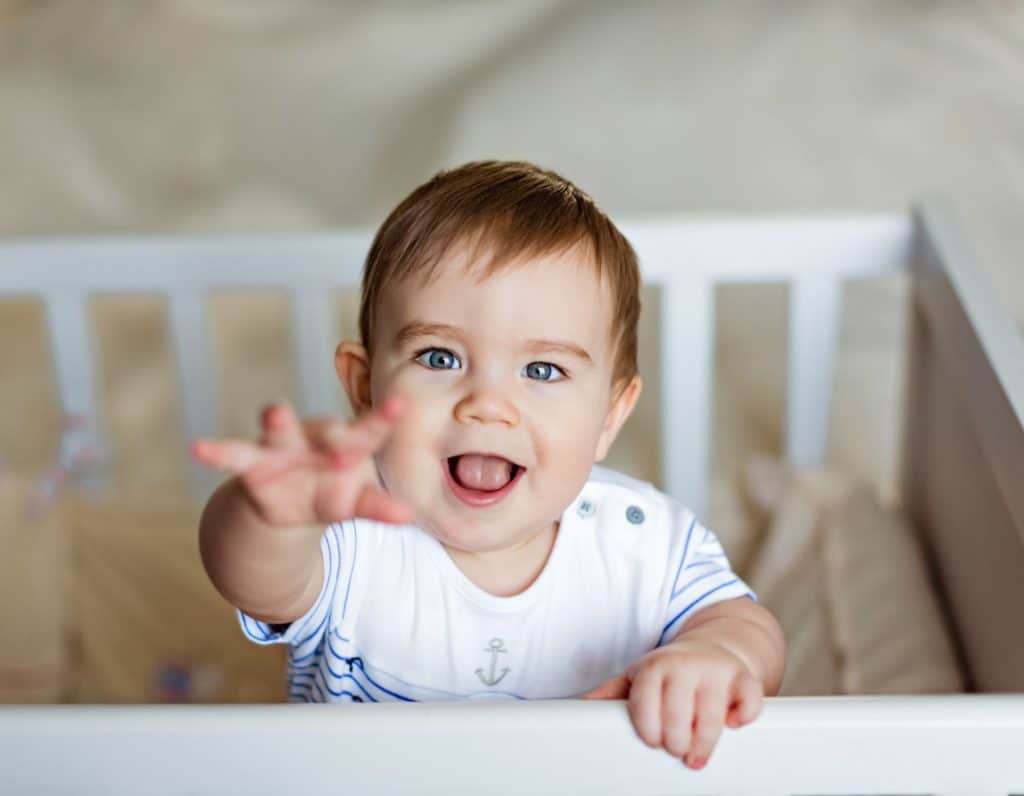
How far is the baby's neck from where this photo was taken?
804 millimetres

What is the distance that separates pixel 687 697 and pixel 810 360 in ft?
2.33

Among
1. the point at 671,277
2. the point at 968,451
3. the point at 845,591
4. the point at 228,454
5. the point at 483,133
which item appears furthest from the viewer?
the point at 483,133

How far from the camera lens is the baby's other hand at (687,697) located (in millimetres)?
593

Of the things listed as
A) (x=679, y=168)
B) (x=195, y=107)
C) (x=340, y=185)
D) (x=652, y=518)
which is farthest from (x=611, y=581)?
(x=195, y=107)

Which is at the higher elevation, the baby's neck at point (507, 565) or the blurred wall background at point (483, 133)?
the blurred wall background at point (483, 133)

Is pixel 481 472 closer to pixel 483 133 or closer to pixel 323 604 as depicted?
pixel 323 604

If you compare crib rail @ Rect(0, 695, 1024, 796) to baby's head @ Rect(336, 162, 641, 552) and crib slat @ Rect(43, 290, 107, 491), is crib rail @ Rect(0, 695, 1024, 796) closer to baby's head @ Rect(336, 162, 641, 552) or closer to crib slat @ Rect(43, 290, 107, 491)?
baby's head @ Rect(336, 162, 641, 552)

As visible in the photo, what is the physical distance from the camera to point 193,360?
132 cm

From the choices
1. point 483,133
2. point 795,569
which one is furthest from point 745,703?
point 483,133

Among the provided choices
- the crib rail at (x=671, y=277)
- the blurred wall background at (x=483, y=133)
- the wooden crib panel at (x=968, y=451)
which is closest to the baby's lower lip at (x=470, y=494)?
the wooden crib panel at (x=968, y=451)

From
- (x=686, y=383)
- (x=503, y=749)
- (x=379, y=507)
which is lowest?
(x=503, y=749)

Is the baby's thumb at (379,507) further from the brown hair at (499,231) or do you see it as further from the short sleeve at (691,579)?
the short sleeve at (691,579)

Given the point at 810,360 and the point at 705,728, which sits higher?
the point at 810,360

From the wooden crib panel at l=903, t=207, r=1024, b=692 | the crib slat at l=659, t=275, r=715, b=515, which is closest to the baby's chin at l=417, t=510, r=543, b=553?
the wooden crib panel at l=903, t=207, r=1024, b=692
